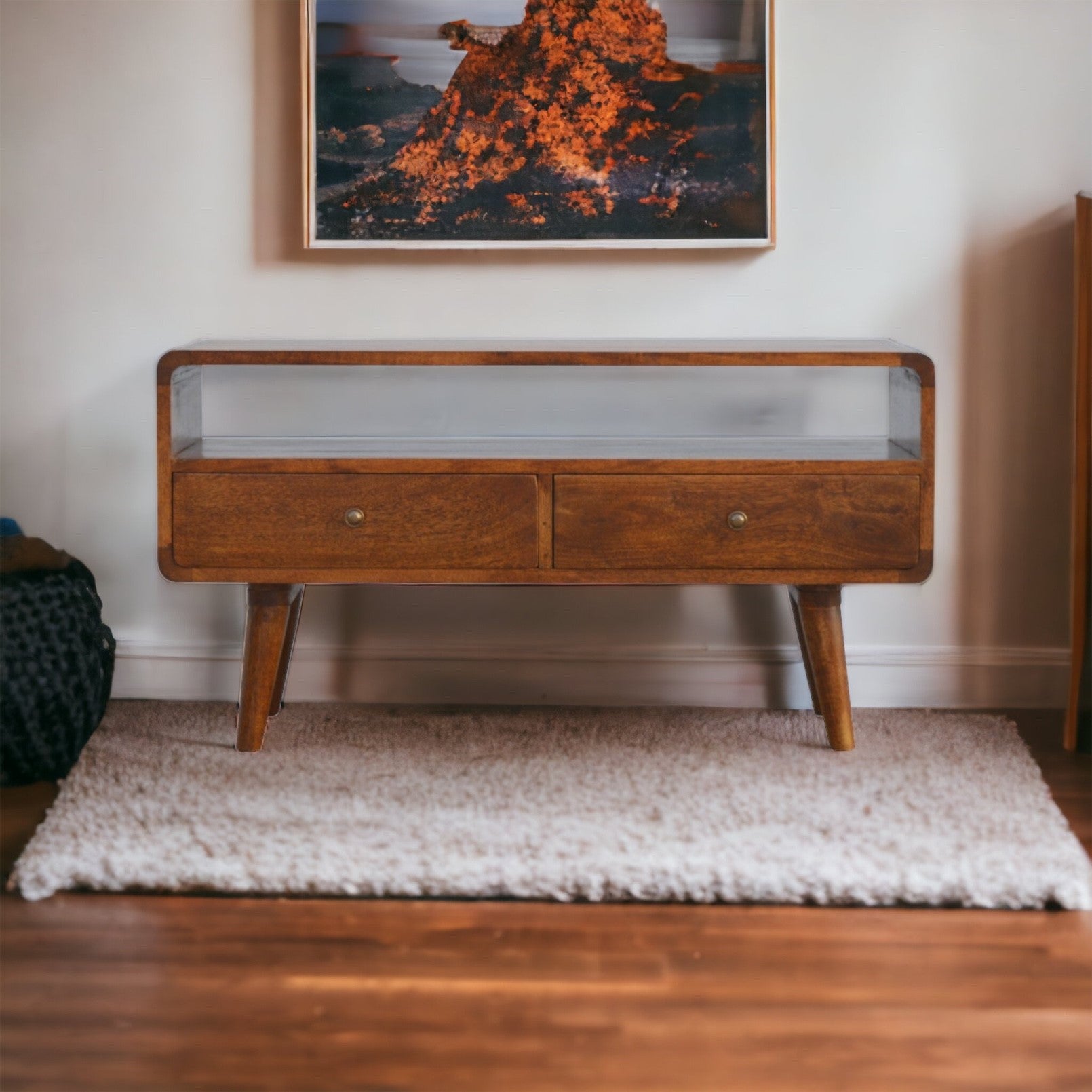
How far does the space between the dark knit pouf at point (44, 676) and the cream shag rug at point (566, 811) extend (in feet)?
0.22

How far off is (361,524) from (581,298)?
617 millimetres

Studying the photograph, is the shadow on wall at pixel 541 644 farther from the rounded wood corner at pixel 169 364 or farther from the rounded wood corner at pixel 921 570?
the rounded wood corner at pixel 169 364

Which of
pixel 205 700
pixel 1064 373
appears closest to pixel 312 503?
pixel 205 700

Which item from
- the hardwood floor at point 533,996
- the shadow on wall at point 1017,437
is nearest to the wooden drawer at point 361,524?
the hardwood floor at point 533,996

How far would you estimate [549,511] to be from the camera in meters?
1.68

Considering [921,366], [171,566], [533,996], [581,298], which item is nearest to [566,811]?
[533,996]

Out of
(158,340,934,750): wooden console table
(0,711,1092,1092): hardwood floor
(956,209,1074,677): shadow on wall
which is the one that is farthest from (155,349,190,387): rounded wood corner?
(956,209,1074,677): shadow on wall

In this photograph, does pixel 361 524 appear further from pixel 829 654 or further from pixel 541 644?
pixel 829 654

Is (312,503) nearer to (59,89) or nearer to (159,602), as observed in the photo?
(159,602)

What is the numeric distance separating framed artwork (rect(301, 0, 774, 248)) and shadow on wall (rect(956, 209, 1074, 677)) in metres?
0.42

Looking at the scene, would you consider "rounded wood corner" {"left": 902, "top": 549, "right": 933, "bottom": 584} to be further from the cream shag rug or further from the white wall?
the white wall

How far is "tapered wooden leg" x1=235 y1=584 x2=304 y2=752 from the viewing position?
1740 millimetres

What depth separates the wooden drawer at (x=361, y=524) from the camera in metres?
1.68

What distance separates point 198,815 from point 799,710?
1.04 m
